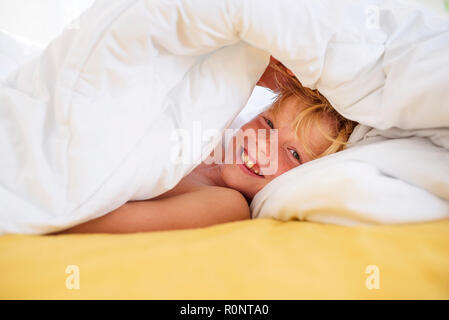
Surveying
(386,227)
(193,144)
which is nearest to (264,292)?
(386,227)

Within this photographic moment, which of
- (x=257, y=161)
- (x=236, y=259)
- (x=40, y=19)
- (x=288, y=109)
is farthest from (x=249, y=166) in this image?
(x=40, y=19)

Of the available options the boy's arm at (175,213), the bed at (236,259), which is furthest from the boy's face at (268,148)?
the bed at (236,259)

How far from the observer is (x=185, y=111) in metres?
0.75

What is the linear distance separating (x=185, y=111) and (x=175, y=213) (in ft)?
0.70

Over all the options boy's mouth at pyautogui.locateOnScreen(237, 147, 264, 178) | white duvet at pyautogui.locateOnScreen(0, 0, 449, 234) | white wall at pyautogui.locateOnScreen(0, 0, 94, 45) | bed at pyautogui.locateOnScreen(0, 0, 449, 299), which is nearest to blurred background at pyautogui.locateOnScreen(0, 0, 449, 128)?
white wall at pyautogui.locateOnScreen(0, 0, 94, 45)

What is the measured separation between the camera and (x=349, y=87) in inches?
27.9

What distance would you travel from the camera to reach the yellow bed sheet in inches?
17.5

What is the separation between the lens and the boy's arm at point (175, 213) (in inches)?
26.2

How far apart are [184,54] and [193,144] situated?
0.18m

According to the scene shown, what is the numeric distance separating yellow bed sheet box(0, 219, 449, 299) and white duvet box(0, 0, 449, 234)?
0.22 feet
